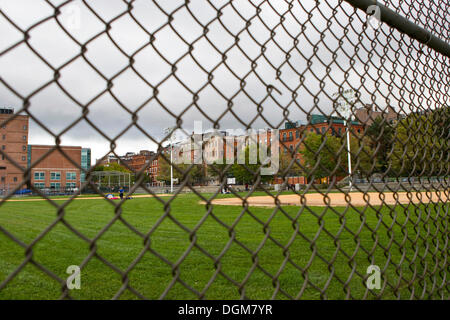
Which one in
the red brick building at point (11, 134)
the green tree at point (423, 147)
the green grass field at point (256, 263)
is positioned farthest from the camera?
the green tree at point (423, 147)

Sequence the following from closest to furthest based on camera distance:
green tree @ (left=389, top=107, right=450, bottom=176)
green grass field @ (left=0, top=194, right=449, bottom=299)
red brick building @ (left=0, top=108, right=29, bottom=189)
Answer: red brick building @ (left=0, top=108, right=29, bottom=189), green grass field @ (left=0, top=194, right=449, bottom=299), green tree @ (left=389, top=107, right=450, bottom=176)

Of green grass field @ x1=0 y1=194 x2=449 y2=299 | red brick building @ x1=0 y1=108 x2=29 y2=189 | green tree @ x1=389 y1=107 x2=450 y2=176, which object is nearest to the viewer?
red brick building @ x1=0 y1=108 x2=29 y2=189

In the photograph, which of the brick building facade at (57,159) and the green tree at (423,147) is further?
the green tree at (423,147)

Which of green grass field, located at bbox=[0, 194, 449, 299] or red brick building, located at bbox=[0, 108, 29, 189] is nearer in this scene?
red brick building, located at bbox=[0, 108, 29, 189]

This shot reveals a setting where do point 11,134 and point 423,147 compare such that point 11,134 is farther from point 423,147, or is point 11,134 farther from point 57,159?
point 423,147

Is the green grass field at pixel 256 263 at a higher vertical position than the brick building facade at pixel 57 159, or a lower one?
lower

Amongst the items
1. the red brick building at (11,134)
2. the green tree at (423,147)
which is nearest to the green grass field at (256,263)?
the green tree at (423,147)

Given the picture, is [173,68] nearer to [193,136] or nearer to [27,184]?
[193,136]

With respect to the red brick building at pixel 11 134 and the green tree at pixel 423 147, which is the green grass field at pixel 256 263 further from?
the red brick building at pixel 11 134

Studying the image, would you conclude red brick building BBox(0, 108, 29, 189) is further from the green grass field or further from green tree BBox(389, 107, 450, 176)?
green tree BBox(389, 107, 450, 176)

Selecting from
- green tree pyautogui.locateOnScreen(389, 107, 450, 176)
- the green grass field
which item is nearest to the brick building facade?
the green grass field
